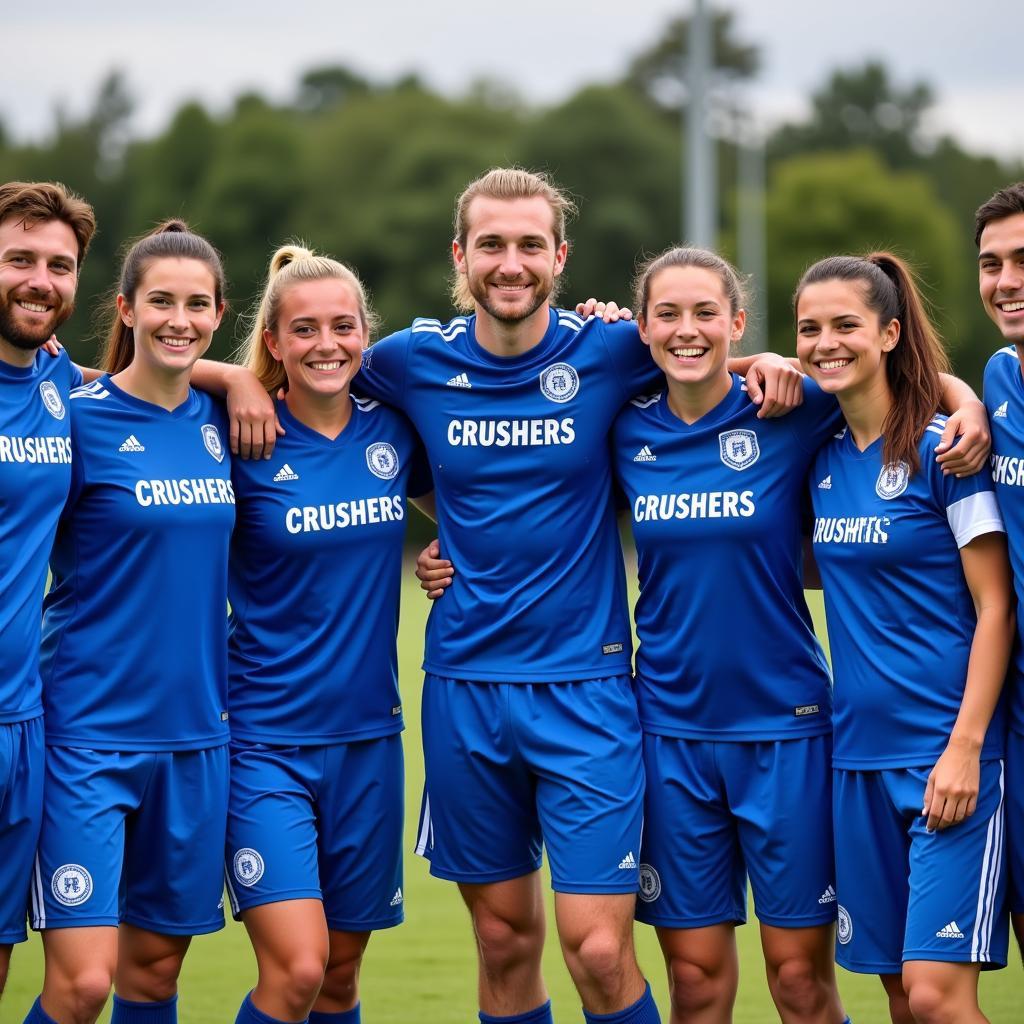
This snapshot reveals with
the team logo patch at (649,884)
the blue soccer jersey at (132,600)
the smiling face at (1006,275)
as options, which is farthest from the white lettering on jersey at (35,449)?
the smiling face at (1006,275)

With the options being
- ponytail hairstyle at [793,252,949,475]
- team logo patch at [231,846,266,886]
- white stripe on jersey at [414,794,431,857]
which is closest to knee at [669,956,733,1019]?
white stripe on jersey at [414,794,431,857]

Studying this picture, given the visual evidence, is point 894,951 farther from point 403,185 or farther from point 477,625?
point 403,185

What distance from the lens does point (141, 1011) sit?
549 cm

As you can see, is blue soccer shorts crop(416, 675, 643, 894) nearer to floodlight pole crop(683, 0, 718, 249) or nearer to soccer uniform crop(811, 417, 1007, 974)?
soccer uniform crop(811, 417, 1007, 974)

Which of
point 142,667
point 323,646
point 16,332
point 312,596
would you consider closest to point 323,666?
point 323,646

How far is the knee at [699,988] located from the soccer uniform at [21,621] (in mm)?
2073

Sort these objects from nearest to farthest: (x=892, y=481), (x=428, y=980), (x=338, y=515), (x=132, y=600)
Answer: (x=892, y=481) < (x=132, y=600) < (x=338, y=515) < (x=428, y=980)

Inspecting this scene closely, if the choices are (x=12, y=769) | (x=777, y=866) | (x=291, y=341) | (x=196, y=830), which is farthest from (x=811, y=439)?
(x=12, y=769)

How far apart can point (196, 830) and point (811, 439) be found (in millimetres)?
2337

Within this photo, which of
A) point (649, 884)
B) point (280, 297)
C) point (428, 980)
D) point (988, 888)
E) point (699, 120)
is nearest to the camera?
point (988, 888)

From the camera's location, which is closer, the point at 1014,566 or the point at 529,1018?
the point at 1014,566

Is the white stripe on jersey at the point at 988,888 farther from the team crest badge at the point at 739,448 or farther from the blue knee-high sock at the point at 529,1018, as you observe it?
the blue knee-high sock at the point at 529,1018

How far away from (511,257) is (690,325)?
0.64 m

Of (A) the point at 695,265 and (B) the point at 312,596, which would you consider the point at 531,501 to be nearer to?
(B) the point at 312,596
